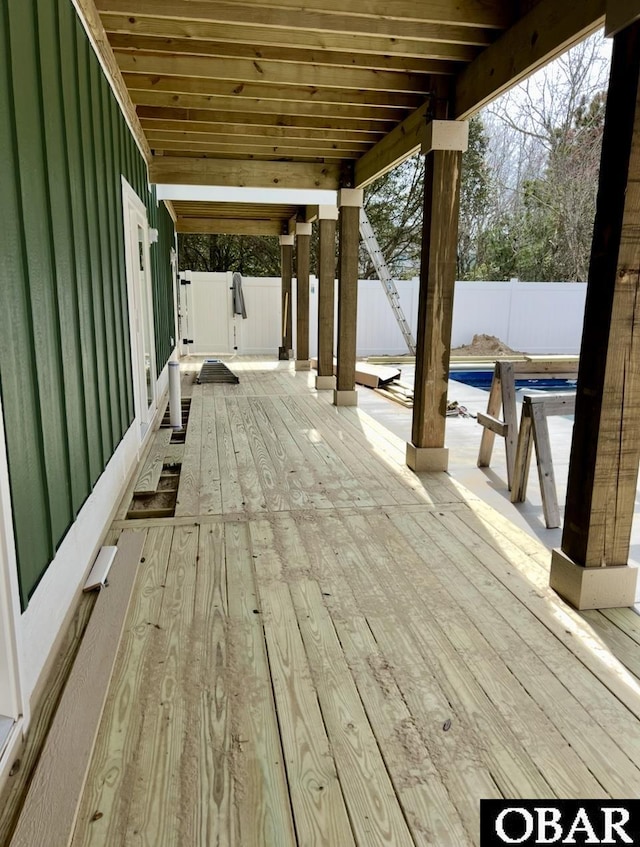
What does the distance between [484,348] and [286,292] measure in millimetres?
5097

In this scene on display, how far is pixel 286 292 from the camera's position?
12156 millimetres

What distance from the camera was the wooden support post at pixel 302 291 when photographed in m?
10.0

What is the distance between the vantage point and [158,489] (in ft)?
13.1

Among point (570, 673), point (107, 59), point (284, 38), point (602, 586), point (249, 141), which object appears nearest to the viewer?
point (570, 673)

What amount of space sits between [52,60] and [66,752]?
7.94 ft

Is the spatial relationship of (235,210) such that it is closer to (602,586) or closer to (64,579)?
(64,579)

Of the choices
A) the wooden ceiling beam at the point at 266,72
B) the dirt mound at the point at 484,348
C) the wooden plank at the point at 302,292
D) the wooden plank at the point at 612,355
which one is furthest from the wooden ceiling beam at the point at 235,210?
the wooden plank at the point at 612,355

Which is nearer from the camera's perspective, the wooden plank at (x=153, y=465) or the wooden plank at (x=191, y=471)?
the wooden plank at (x=191, y=471)

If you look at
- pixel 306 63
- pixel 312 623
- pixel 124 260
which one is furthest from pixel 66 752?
pixel 306 63

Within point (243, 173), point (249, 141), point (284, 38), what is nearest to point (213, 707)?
point (284, 38)

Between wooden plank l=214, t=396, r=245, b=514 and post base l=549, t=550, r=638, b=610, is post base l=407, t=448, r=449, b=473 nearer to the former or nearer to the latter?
wooden plank l=214, t=396, r=245, b=514

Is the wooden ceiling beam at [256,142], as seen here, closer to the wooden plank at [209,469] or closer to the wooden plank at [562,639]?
the wooden plank at [209,469]

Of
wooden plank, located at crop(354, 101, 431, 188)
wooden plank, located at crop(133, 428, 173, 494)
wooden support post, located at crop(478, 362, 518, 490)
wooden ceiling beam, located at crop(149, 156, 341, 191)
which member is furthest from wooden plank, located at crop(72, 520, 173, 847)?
wooden ceiling beam, located at crop(149, 156, 341, 191)

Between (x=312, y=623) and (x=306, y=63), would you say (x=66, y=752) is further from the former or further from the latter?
(x=306, y=63)
